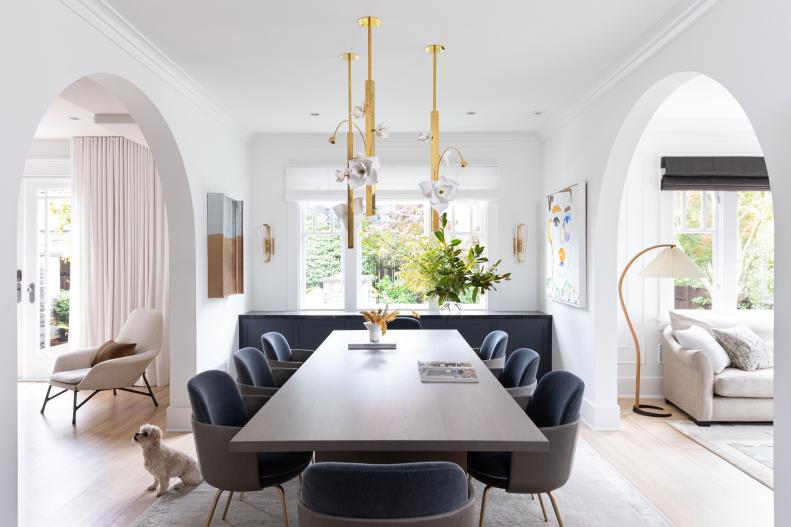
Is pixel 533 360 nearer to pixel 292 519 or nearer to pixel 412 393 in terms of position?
pixel 412 393

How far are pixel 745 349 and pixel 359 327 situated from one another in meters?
3.56

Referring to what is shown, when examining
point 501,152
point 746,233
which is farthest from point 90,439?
point 746,233

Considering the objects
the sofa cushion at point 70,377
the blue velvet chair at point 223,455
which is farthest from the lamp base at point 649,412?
the sofa cushion at point 70,377

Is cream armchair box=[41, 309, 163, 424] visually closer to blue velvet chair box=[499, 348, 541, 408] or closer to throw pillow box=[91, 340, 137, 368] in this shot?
throw pillow box=[91, 340, 137, 368]

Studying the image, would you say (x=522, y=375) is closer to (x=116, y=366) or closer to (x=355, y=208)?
(x=355, y=208)

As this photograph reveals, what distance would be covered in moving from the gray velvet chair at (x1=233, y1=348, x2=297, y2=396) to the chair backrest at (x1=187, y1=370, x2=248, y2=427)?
295 mm

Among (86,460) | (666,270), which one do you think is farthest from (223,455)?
(666,270)

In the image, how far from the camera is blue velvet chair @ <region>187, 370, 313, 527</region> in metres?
2.46

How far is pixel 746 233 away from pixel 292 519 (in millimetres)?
5316

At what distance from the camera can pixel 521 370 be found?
3426 millimetres

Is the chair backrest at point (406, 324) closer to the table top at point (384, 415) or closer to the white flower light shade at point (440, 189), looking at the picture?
the table top at point (384, 415)

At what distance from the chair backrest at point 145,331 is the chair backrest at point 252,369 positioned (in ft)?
7.26

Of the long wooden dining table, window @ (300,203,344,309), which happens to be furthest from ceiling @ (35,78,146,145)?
the long wooden dining table

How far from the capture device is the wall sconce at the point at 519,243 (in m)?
6.32
